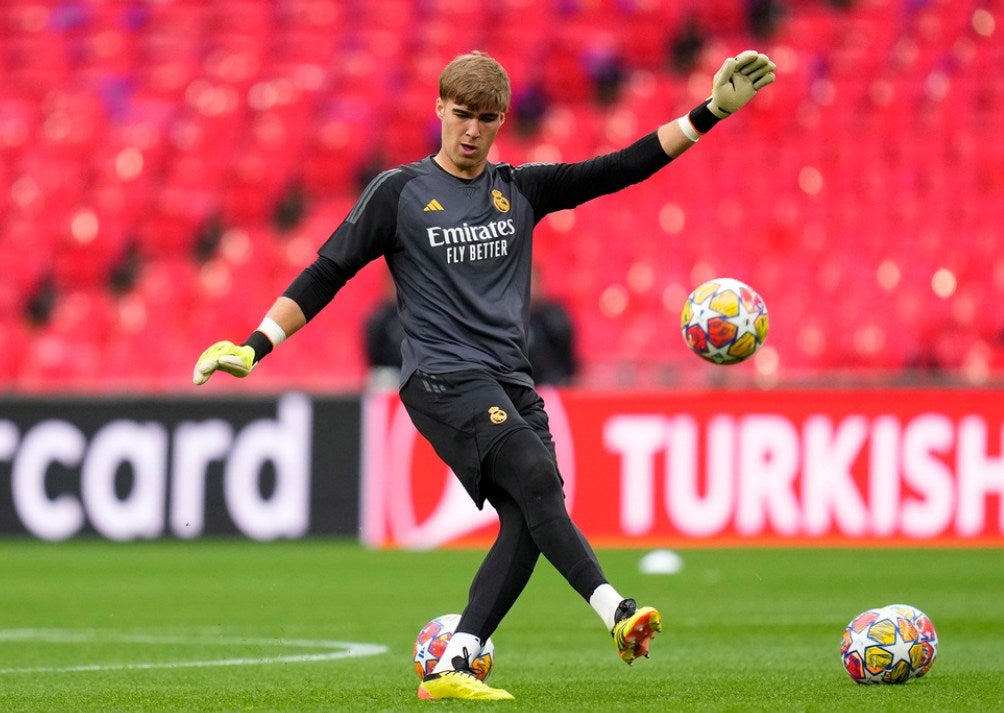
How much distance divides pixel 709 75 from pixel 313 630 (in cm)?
1118

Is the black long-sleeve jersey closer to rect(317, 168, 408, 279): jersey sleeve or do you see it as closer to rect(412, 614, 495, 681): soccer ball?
rect(317, 168, 408, 279): jersey sleeve

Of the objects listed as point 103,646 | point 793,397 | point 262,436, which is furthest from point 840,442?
point 103,646

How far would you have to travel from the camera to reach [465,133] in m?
5.30

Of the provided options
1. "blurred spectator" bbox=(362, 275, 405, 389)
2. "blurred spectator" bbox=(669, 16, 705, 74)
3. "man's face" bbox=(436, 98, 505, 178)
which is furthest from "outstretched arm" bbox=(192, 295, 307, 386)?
"blurred spectator" bbox=(669, 16, 705, 74)

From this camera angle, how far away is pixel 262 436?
45.0 ft

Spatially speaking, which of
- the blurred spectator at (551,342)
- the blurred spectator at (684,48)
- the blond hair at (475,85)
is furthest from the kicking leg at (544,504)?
the blurred spectator at (684,48)

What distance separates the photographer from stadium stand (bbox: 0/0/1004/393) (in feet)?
51.7

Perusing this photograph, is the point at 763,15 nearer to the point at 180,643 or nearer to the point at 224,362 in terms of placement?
the point at 180,643

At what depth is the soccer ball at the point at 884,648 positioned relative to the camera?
17.9 ft

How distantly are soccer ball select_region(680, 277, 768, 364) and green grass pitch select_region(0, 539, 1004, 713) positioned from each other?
1.11 meters

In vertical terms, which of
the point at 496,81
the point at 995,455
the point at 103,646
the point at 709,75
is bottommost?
the point at 103,646

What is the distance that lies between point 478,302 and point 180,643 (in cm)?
281

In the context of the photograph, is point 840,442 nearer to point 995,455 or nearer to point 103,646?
point 995,455

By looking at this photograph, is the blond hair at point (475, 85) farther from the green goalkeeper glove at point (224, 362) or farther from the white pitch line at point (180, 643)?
the white pitch line at point (180, 643)
